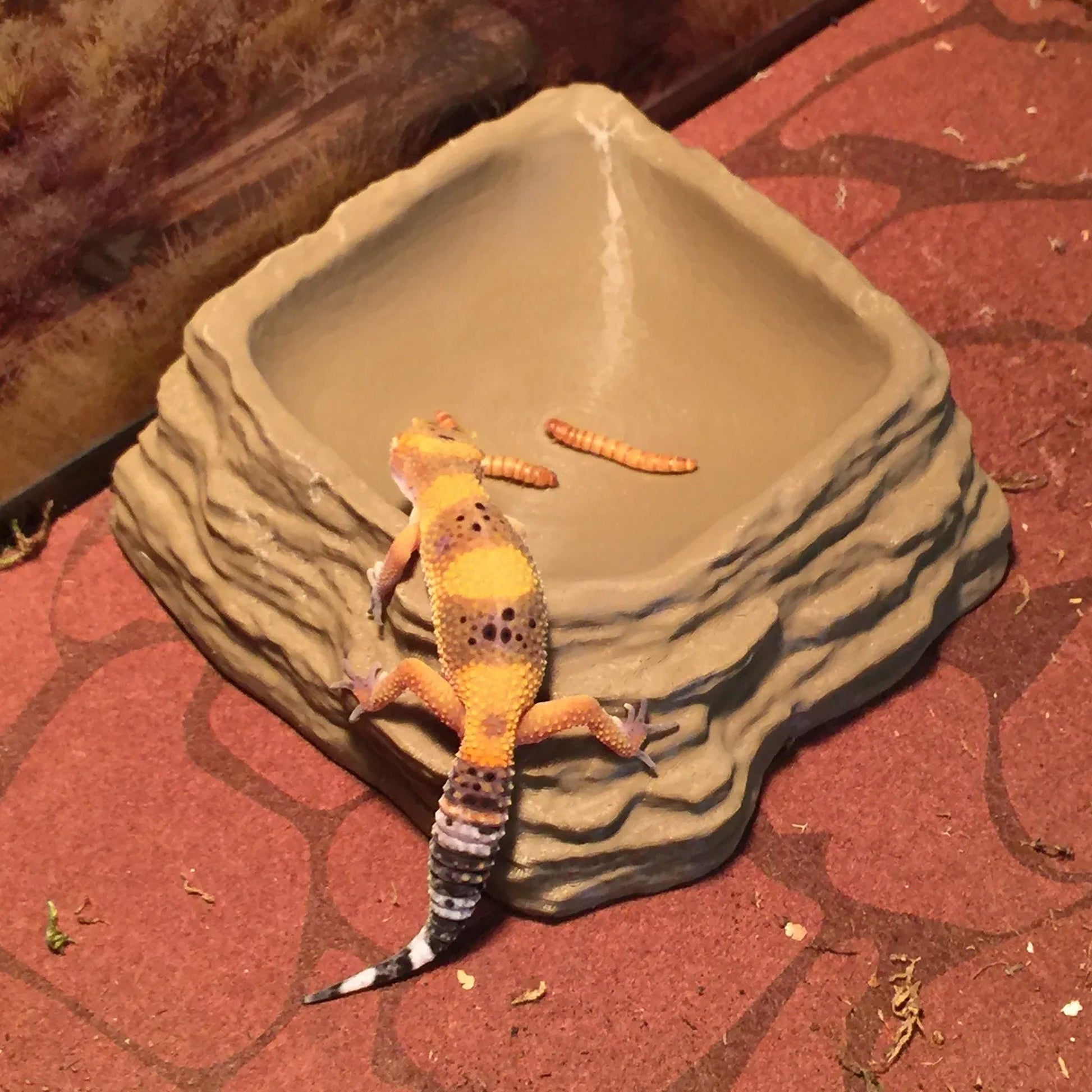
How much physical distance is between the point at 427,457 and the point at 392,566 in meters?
0.22

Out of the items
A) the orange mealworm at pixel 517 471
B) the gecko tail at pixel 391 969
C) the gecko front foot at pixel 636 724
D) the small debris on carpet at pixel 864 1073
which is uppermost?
the orange mealworm at pixel 517 471

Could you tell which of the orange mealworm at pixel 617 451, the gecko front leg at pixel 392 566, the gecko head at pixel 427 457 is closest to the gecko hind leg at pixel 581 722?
the gecko front leg at pixel 392 566

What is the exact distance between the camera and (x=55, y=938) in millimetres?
1836

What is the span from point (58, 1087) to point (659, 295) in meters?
1.56

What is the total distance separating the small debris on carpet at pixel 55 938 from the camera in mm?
1837

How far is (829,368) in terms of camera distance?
198cm

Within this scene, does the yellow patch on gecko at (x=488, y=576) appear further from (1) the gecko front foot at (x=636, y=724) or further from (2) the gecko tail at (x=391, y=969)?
(2) the gecko tail at (x=391, y=969)

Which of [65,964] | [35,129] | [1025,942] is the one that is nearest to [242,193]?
[35,129]

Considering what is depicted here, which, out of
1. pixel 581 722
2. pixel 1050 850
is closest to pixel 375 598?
pixel 581 722

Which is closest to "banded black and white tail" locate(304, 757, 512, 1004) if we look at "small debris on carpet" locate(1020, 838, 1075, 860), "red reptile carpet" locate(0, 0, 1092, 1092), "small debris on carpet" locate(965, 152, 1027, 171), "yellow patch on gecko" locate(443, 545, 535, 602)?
"red reptile carpet" locate(0, 0, 1092, 1092)

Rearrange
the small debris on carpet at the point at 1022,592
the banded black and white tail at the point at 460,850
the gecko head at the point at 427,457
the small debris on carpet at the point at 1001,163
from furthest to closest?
the small debris on carpet at the point at 1001,163, the small debris on carpet at the point at 1022,592, the gecko head at the point at 427,457, the banded black and white tail at the point at 460,850

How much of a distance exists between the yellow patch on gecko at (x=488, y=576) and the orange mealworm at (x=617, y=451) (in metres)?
0.41

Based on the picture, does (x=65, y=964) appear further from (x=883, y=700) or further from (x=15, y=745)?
(x=883, y=700)

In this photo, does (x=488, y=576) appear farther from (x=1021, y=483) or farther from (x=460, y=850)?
(x=1021, y=483)
